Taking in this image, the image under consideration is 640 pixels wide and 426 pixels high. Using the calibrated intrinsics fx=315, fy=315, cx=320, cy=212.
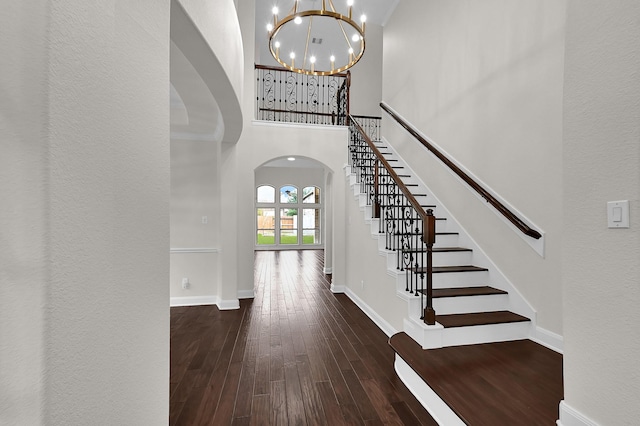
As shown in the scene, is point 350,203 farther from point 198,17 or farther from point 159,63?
point 159,63

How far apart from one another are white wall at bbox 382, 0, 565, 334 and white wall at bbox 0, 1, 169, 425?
3109mm

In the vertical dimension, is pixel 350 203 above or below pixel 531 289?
above

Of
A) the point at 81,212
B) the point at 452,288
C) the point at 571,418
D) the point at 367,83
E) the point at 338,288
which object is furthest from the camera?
the point at 367,83

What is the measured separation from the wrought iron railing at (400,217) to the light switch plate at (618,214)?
1.36 m

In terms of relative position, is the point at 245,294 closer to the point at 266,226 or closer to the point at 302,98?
the point at 302,98

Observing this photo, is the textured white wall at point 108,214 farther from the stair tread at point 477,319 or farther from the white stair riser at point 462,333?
the stair tread at point 477,319

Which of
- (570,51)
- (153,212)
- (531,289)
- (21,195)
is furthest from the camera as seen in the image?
(531,289)

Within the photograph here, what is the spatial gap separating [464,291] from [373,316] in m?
1.32

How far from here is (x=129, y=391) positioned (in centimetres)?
111

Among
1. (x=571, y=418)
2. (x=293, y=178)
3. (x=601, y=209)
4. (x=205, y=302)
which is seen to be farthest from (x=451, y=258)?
(x=293, y=178)

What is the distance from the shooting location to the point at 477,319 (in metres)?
2.95

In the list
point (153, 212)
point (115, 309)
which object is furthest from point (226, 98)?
point (115, 309)

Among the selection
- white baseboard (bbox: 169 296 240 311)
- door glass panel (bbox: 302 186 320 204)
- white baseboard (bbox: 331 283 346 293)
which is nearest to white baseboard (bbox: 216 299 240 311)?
white baseboard (bbox: 169 296 240 311)

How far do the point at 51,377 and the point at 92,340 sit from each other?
158mm
